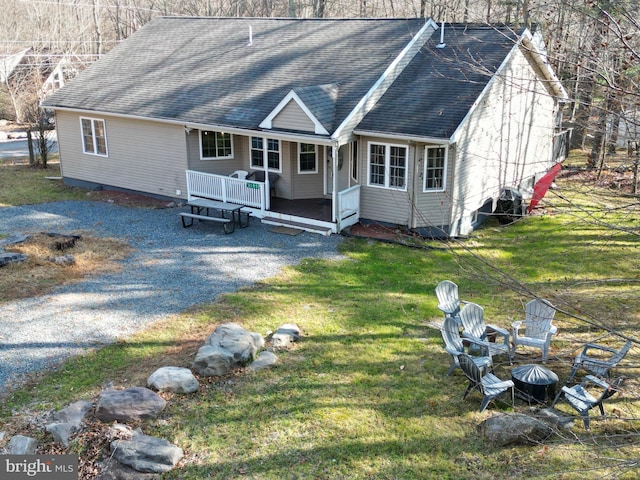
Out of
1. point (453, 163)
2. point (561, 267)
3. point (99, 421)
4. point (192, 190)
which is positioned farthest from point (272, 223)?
point (99, 421)

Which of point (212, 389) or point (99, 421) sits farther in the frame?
point (212, 389)

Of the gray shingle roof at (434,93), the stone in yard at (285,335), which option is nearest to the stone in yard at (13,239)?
the stone in yard at (285,335)

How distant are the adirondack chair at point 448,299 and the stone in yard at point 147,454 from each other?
5.40 metres

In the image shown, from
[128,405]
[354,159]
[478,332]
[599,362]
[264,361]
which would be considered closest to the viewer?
[128,405]

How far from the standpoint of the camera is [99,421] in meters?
8.39

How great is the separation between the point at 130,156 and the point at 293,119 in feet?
22.9

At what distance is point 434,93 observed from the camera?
1684cm

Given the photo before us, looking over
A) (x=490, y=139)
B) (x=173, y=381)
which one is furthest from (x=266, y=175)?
(x=173, y=381)

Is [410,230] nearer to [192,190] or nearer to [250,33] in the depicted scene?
[192,190]

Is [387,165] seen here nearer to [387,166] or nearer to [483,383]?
[387,166]

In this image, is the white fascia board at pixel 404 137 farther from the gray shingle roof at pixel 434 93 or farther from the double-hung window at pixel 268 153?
the double-hung window at pixel 268 153

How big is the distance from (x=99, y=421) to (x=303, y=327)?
13.8ft

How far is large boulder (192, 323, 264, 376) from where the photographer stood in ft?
31.8

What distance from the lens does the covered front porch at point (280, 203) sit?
16.6 meters
